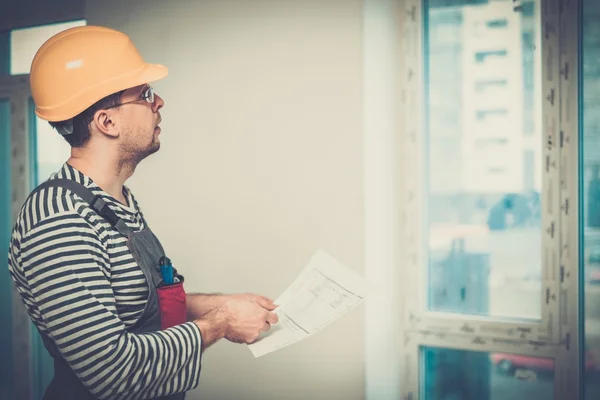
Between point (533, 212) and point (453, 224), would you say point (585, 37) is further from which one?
point (453, 224)

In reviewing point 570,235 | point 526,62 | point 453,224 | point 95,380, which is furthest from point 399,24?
point 95,380

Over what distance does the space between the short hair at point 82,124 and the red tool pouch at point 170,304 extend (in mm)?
397

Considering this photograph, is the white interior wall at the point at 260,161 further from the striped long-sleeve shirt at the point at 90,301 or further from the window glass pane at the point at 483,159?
the striped long-sleeve shirt at the point at 90,301

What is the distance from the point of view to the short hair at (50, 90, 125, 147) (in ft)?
3.79

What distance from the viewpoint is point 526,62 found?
A: 1.78 meters

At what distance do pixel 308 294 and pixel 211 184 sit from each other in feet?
3.25

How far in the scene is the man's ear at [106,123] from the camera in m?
1.16

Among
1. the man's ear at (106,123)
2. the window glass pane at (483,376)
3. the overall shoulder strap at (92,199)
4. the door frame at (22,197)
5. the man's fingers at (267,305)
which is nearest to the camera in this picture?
the overall shoulder strap at (92,199)

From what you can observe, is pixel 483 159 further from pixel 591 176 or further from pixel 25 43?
pixel 25 43

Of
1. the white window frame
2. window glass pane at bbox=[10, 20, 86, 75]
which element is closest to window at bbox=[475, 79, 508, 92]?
the white window frame

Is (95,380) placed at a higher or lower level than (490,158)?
lower

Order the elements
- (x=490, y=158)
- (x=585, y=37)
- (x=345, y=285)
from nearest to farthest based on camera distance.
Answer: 1. (x=345, y=285)
2. (x=585, y=37)
3. (x=490, y=158)

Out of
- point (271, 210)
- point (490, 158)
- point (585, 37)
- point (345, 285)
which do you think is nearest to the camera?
point (345, 285)

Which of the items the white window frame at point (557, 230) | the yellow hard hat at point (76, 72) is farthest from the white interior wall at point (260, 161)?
the yellow hard hat at point (76, 72)
